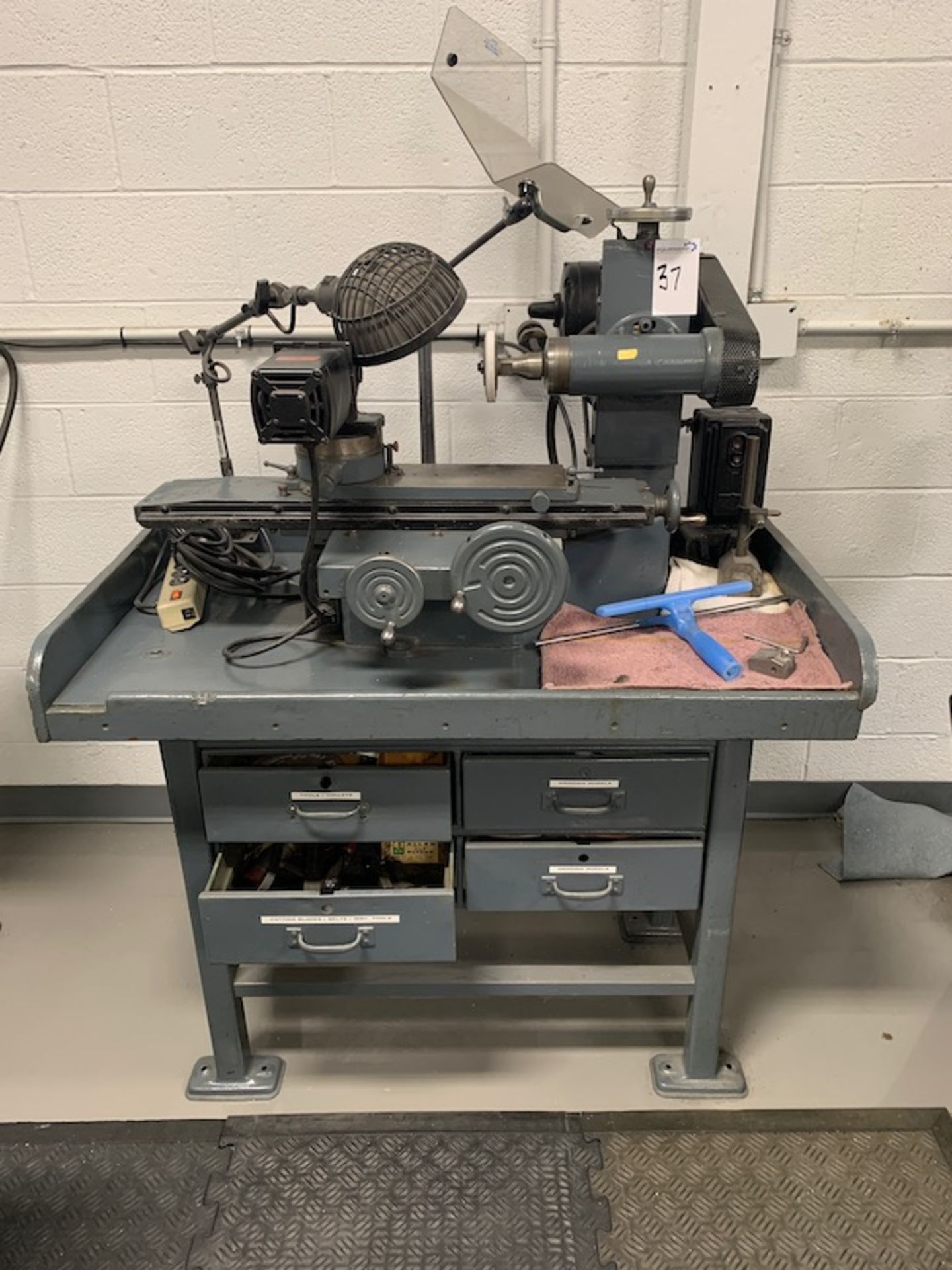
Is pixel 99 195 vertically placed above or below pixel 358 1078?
above

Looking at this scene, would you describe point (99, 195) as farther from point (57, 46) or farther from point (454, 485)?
point (454, 485)

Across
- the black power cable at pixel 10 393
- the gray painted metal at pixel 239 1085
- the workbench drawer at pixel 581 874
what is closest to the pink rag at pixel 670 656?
the workbench drawer at pixel 581 874

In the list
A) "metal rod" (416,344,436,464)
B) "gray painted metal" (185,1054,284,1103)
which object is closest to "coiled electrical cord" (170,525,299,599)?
"metal rod" (416,344,436,464)

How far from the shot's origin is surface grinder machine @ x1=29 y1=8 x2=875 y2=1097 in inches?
46.4

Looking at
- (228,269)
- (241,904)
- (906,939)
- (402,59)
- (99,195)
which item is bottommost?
(906,939)

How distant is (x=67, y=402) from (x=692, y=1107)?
1.73 m

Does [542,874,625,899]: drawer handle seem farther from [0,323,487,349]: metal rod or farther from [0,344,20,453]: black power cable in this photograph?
[0,344,20,453]: black power cable

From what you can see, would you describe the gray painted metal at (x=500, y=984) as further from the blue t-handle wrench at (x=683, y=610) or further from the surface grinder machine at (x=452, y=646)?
the blue t-handle wrench at (x=683, y=610)

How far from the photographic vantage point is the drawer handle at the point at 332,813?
1.32m

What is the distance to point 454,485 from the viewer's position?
128 cm

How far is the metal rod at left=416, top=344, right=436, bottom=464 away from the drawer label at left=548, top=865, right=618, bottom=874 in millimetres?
692

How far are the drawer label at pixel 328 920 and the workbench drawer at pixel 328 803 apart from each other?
0.35ft

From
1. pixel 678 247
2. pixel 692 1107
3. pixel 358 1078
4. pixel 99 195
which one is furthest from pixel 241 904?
pixel 99 195

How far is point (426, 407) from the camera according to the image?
1595mm
